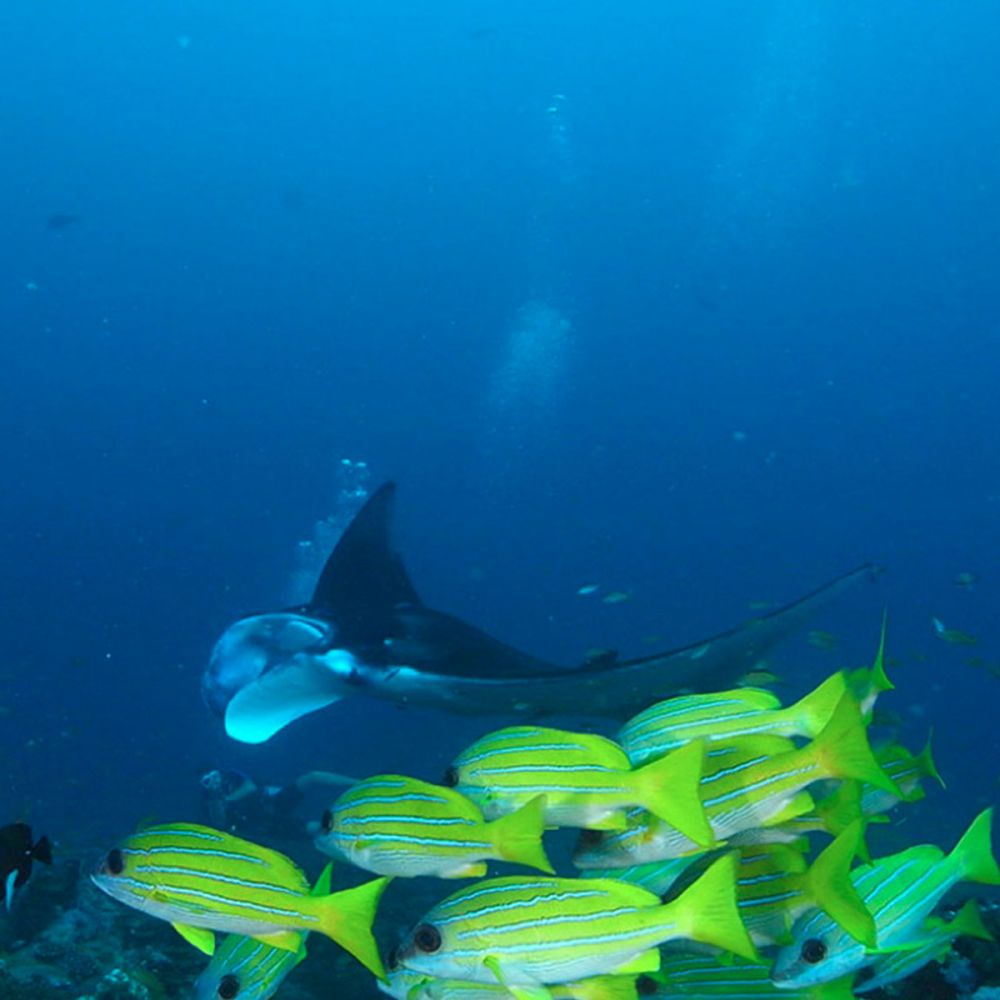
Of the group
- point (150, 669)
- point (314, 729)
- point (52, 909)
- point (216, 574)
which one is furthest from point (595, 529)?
point (52, 909)

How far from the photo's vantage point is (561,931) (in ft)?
7.12

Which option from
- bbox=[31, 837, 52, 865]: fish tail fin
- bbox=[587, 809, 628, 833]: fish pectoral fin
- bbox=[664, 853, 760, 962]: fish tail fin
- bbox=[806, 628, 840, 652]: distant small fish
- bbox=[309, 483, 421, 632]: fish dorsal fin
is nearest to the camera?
bbox=[664, 853, 760, 962]: fish tail fin

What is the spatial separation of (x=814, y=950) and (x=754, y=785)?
0.50 m

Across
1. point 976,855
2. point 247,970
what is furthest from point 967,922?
point 247,970

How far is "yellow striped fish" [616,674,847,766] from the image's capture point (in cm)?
274

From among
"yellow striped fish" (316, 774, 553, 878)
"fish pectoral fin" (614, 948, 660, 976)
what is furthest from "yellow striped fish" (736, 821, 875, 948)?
"yellow striped fish" (316, 774, 553, 878)

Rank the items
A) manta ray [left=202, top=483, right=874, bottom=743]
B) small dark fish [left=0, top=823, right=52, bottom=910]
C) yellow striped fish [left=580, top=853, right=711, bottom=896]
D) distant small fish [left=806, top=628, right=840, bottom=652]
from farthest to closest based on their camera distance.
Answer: distant small fish [left=806, top=628, right=840, bottom=652]
manta ray [left=202, top=483, right=874, bottom=743]
small dark fish [left=0, top=823, right=52, bottom=910]
yellow striped fish [left=580, top=853, right=711, bottom=896]

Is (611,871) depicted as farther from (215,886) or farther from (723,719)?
(215,886)

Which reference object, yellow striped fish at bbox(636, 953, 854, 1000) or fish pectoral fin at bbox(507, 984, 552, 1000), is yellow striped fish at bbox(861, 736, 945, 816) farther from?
fish pectoral fin at bbox(507, 984, 552, 1000)

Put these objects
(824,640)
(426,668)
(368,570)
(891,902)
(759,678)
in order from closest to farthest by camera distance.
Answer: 1. (891,902)
2. (426,668)
3. (759,678)
4. (368,570)
5. (824,640)

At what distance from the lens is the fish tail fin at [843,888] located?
2227 millimetres

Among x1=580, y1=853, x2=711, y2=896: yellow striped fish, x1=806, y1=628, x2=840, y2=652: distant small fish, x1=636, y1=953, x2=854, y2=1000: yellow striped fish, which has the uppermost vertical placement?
x1=580, y1=853, x2=711, y2=896: yellow striped fish

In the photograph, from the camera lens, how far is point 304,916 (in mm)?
2371

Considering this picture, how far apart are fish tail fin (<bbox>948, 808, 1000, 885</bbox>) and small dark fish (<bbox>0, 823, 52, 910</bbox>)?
315cm
